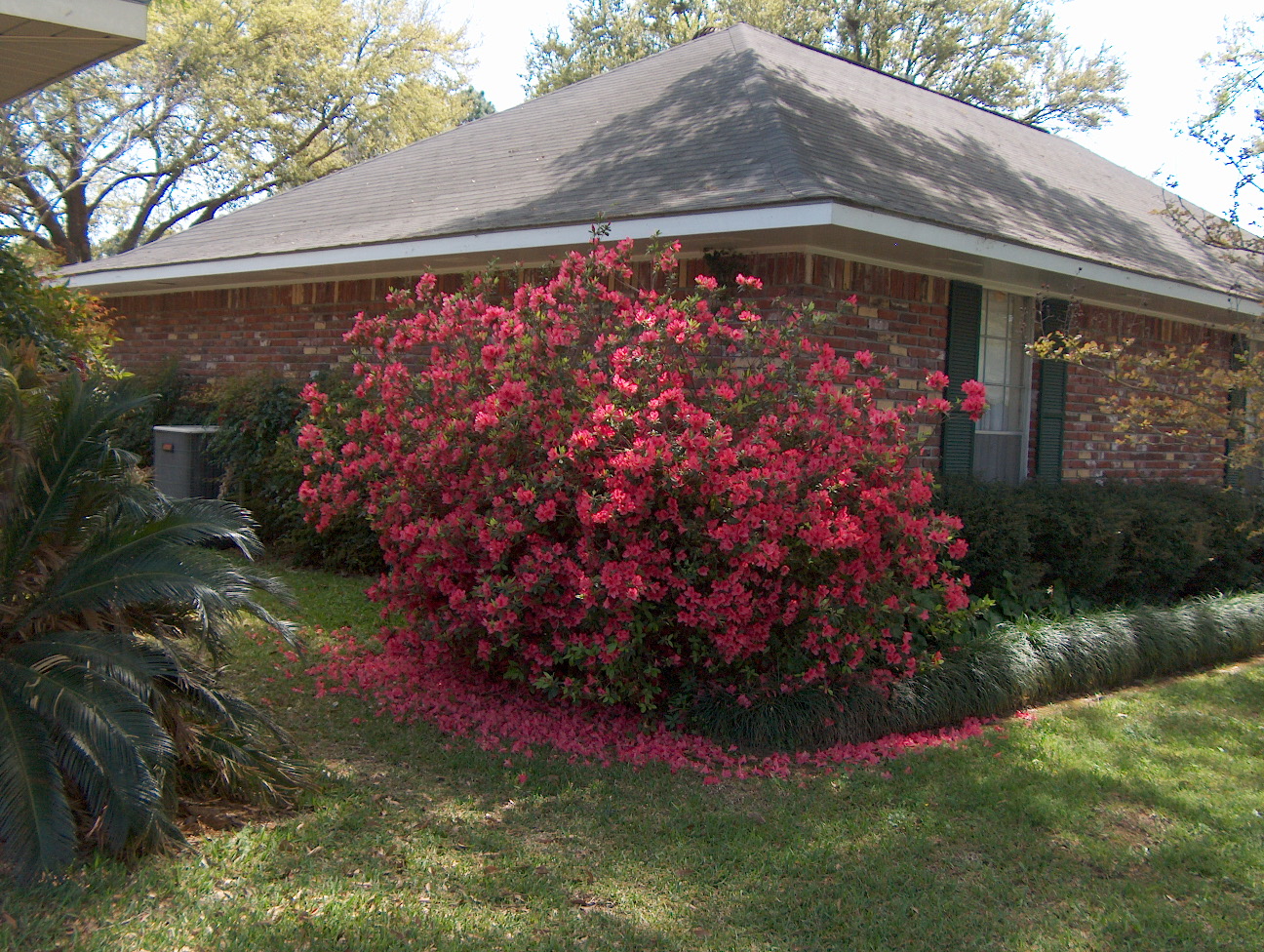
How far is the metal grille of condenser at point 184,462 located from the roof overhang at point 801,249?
156cm

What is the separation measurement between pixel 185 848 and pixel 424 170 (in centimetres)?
861

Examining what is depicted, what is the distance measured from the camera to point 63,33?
5871 mm

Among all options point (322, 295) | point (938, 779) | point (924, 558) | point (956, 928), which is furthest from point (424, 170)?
point (956, 928)

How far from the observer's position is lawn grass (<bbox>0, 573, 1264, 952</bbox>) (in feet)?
11.8

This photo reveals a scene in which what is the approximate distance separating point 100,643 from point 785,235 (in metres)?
4.81

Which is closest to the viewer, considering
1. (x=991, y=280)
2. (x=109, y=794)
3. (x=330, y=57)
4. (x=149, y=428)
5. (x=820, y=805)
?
(x=109, y=794)

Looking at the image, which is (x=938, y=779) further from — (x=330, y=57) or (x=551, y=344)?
(x=330, y=57)

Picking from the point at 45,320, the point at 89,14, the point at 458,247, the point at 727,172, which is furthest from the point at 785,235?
the point at 45,320

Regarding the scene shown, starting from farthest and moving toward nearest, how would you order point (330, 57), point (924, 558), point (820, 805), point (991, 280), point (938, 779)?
point (330, 57) < point (991, 280) < point (924, 558) < point (938, 779) < point (820, 805)

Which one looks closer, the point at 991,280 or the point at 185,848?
the point at 185,848

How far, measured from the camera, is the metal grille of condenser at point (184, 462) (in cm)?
1030

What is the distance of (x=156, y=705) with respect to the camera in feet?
13.8

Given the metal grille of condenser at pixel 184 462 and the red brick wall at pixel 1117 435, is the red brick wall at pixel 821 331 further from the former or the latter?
the metal grille of condenser at pixel 184 462

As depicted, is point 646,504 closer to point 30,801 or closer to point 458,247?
point 30,801
